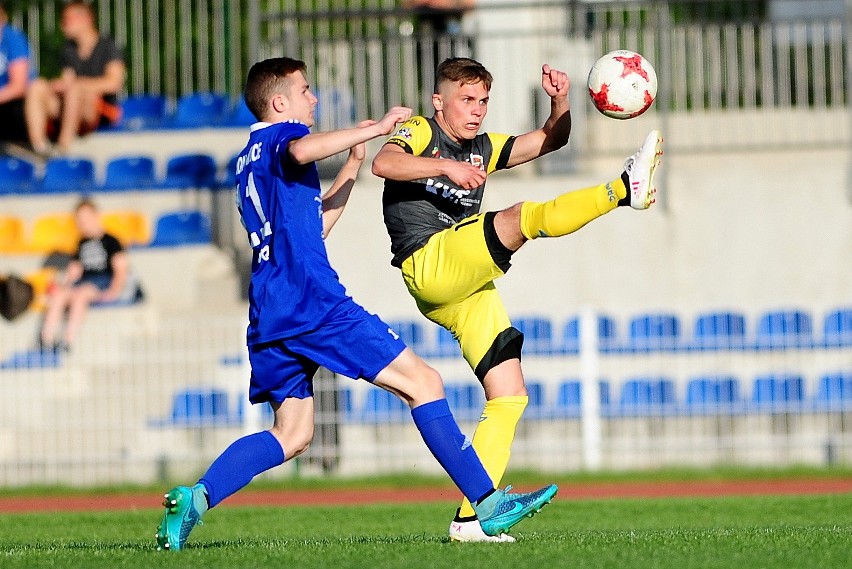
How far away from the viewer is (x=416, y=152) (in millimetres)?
6898

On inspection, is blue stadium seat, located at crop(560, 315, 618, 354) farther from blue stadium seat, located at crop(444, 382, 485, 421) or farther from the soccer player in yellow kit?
the soccer player in yellow kit

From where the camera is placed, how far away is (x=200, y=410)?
13.3 m

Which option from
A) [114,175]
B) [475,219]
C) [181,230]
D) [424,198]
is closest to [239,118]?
[114,175]

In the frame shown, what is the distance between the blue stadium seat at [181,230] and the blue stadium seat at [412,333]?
356 centimetres

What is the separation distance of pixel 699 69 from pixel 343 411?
17.7ft

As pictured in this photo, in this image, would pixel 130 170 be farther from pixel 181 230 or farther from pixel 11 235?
pixel 11 235

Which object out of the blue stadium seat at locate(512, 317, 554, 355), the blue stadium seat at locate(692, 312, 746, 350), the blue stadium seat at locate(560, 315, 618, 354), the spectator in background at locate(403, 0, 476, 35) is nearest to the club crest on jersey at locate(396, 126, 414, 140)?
the blue stadium seat at locate(512, 317, 554, 355)

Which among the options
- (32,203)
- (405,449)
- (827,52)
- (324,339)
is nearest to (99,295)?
(32,203)

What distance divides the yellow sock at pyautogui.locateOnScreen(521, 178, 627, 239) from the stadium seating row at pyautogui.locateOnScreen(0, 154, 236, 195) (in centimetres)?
1048

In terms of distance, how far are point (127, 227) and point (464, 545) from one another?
11.1 m

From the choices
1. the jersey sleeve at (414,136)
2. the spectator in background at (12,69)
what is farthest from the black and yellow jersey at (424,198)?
the spectator in background at (12,69)

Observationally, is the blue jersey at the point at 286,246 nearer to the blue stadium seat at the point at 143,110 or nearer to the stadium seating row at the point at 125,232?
the stadium seating row at the point at 125,232

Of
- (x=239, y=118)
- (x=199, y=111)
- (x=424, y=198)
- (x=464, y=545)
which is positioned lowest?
(x=464, y=545)

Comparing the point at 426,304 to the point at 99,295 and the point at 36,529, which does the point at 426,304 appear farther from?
the point at 99,295
